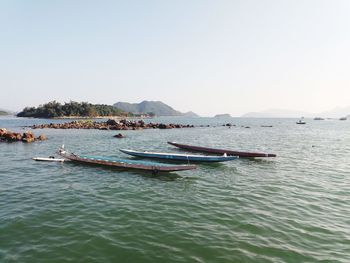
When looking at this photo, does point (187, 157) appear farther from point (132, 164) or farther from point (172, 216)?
point (172, 216)

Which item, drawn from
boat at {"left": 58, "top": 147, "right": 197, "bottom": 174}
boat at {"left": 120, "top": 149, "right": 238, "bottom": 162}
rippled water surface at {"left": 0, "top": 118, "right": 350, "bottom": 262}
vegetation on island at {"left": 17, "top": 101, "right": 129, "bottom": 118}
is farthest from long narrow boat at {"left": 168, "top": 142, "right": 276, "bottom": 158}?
vegetation on island at {"left": 17, "top": 101, "right": 129, "bottom": 118}

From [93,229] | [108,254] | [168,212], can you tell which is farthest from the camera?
[168,212]

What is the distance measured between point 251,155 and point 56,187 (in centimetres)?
2350

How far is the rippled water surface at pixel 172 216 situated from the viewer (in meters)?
10.9

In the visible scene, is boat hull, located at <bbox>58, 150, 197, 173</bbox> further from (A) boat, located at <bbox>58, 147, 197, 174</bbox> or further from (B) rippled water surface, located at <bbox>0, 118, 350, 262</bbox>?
(B) rippled water surface, located at <bbox>0, 118, 350, 262</bbox>

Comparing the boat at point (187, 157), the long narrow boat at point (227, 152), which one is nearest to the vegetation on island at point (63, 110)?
the long narrow boat at point (227, 152)

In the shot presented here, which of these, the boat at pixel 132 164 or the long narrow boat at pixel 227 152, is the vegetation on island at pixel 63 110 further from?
the boat at pixel 132 164

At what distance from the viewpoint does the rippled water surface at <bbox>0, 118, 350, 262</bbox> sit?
35.9 feet

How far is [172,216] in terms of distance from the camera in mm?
14750

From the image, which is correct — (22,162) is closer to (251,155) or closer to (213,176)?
(213,176)

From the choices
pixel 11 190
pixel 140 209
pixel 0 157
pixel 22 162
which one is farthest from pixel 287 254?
pixel 0 157

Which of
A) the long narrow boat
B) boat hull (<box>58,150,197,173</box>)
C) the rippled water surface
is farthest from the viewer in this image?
the long narrow boat

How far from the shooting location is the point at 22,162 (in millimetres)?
28844

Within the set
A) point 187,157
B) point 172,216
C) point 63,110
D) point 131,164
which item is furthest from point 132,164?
point 63,110
